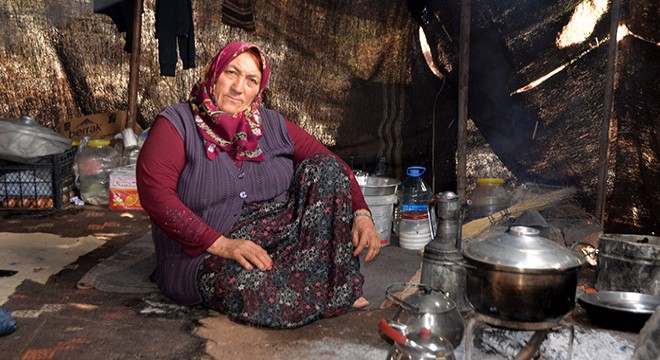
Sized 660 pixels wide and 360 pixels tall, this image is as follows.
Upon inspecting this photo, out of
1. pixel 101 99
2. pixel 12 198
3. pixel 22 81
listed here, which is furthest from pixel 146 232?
pixel 22 81

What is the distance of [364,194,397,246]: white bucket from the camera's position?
3.77 m

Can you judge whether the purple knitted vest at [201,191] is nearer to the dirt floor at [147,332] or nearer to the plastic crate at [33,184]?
the dirt floor at [147,332]

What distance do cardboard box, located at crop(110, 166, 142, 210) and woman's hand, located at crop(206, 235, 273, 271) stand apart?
266 cm

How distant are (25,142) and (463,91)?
3.33 m

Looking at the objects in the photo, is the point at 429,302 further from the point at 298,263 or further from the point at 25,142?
the point at 25,142

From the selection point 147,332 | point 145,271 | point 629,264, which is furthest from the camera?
point 145,271

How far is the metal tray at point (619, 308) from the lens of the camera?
230 centimetres

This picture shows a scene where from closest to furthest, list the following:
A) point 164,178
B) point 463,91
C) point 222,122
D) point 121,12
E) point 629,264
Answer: point 164,178, point 222,122, point 629,264, point 463,91, point 121,12

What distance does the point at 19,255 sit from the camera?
3303 mm

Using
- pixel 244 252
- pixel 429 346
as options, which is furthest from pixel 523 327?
pixel 244 252

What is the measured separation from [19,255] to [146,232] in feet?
2.82

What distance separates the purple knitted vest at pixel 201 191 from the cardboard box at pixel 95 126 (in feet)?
10.5

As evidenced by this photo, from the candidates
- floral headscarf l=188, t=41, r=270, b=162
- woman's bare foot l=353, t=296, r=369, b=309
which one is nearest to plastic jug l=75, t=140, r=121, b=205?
floral headscarf l=188, t=41, r=270, b=162

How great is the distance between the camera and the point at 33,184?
4.70 meters
